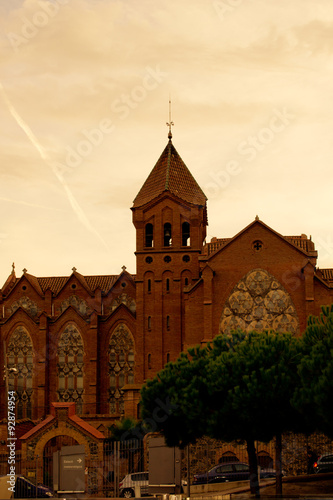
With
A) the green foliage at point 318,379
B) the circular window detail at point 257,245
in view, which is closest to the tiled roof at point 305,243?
the circular window detail at point 257,245

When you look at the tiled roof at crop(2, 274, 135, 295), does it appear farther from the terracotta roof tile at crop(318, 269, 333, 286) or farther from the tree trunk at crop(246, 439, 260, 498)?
the tree trunk at crop(246, 439, 260, 498)

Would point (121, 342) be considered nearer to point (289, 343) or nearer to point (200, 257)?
point (200, 257)

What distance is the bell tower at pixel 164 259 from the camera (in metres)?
70.4

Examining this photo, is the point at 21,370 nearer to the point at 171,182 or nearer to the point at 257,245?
the point at 171,182

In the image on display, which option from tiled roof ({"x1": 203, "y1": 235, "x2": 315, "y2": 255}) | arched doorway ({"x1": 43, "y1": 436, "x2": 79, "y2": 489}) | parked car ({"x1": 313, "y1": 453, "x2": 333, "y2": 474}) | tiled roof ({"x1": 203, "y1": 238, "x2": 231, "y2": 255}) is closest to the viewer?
parked car ({"x1": 313, "y1": 453, "x2": 333, "y2": 474})

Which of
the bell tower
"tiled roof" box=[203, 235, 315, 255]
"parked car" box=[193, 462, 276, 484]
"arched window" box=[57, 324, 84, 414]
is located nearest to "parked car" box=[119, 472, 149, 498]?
"parked car" box=[193, 462, 276, 484]

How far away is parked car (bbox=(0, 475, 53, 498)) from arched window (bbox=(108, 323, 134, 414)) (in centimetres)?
3460

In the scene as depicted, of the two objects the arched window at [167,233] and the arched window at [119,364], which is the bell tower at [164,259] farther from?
the arched window at [119,364]

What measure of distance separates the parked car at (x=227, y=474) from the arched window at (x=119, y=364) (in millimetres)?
30409

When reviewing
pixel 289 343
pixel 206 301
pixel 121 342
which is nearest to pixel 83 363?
pixel 121 342

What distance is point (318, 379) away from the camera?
35.0 m

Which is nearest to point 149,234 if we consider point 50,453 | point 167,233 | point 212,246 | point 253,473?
point 167,233

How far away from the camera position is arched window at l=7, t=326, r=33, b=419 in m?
77.8

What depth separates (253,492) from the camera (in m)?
37.3
